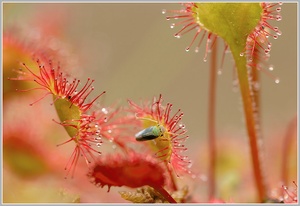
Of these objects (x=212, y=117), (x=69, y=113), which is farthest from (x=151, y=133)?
(x=212, y=117)

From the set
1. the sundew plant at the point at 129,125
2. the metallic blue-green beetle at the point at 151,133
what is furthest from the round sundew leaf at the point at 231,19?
the metallic blue-green beetle at the point at 151,133

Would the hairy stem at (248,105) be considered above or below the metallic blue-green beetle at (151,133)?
above

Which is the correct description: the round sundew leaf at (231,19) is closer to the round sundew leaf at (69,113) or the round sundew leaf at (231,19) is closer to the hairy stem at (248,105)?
the hairy stem at (248,105)

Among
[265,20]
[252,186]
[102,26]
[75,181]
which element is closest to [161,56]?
[102,26]

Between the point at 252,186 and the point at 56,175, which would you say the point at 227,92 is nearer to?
the point at 252,186

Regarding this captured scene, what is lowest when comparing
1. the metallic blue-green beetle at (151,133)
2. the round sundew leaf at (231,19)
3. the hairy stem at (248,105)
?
the metallic blue-green beetle at (151,133)

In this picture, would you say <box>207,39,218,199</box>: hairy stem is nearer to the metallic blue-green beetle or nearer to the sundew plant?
the sundew plant
